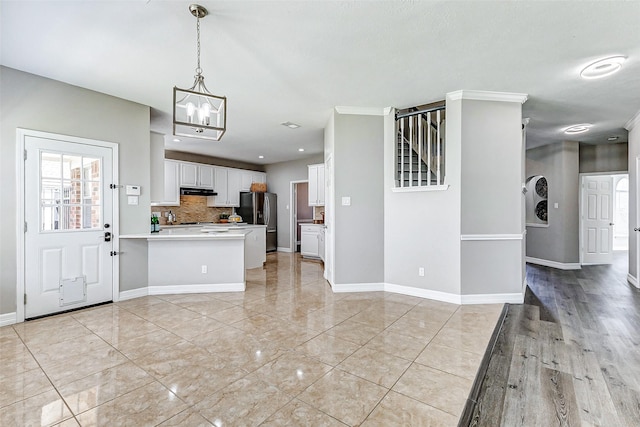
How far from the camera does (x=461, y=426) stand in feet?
5.50

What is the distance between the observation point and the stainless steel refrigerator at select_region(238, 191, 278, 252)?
25.9 ft

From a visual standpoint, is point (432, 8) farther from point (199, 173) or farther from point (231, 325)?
point (199, 173)

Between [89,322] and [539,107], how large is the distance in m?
6.15

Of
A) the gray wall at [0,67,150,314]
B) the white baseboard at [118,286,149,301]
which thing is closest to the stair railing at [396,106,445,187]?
the gray wall at [0,67,150,314]

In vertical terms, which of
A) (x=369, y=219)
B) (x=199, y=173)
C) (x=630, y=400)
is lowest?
(x=630, y=400)

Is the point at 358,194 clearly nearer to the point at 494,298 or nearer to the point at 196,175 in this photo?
the point at 494,298

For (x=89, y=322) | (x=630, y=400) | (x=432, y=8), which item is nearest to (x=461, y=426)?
(x=630, y=400)

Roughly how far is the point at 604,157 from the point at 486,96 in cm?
477

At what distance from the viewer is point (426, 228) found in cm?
400

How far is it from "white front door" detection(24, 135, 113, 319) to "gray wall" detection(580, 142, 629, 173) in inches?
349

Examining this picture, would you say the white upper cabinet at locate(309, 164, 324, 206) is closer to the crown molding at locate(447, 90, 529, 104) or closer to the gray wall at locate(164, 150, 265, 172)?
the gray wall at locate(164, 150, 265, 172)

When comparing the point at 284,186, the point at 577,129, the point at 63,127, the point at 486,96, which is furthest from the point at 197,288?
the point at 577,129

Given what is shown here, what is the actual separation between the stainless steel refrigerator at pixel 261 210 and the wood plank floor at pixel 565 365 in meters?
5.94

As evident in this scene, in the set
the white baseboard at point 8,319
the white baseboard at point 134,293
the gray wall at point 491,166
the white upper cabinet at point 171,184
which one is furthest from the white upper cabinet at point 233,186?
the gray wall at point 491,166
